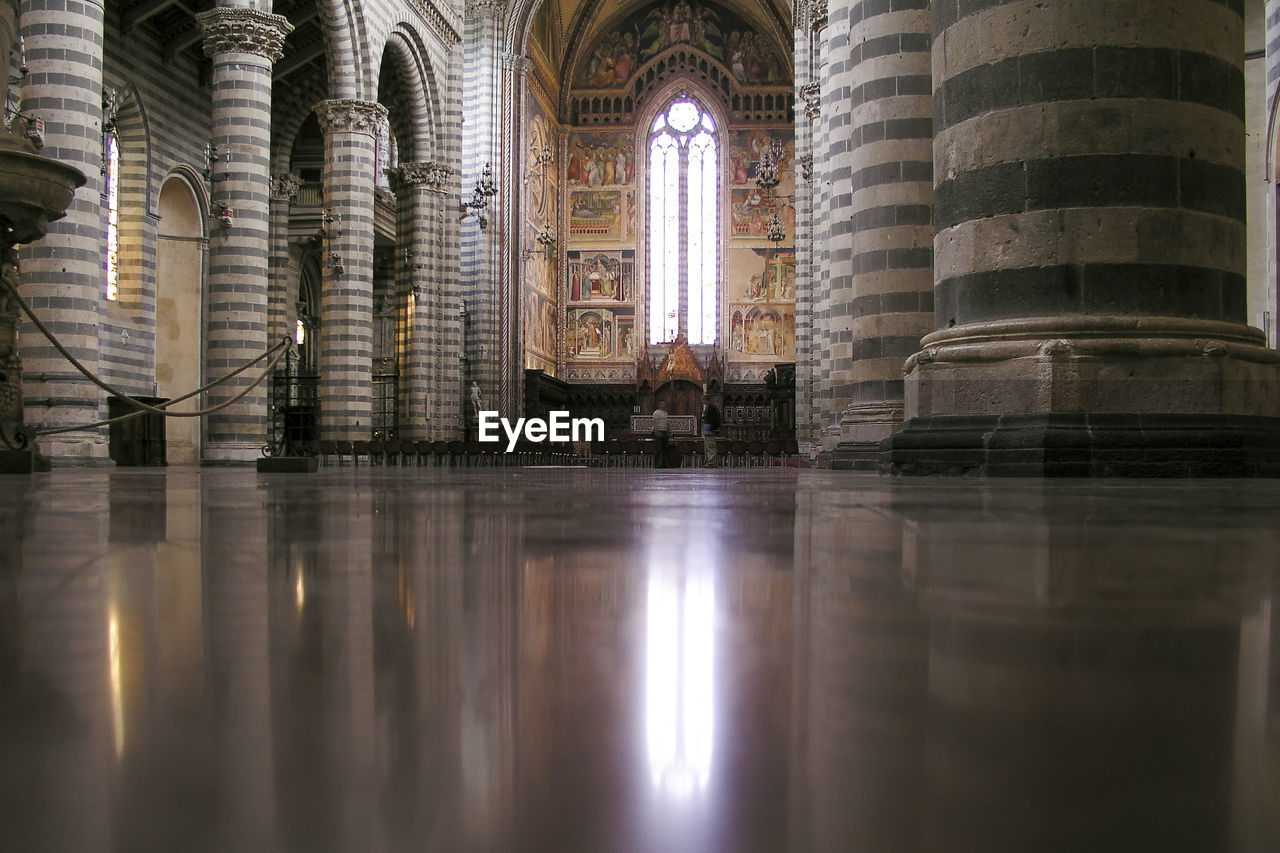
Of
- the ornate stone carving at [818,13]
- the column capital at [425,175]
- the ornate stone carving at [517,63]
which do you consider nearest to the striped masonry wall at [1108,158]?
the ornate stone carving at [818,13]

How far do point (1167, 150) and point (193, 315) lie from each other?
23.0 meters

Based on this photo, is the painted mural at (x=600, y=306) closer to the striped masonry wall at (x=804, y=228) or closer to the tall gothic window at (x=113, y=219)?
the striped masonry wall at (x=804, y=228)

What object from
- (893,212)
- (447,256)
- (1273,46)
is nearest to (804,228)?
(447,256)

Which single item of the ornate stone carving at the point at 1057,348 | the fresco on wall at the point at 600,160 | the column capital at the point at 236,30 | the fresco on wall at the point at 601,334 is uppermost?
the fresco on wall at the point at 600,160

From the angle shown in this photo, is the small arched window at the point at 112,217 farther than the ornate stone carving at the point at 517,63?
No

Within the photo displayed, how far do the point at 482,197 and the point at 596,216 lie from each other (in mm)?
12068

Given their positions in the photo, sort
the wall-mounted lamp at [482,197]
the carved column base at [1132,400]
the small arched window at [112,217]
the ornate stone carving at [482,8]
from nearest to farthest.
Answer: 1. the carved column base at [1132,400]
2. the small arched window at [112,217]
3. the wall-mounted lamp at [482,197]
4. the ornate stone carving at [482,8]

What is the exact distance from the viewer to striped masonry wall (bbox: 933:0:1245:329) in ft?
17.5

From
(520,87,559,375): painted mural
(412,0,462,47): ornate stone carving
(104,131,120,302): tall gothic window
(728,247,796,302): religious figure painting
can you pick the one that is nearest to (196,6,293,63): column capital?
(104,131,120,302): tall gothic window

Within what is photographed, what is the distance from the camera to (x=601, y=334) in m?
38.7

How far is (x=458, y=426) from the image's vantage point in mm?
27188

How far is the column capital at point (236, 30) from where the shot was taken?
17.4 meters

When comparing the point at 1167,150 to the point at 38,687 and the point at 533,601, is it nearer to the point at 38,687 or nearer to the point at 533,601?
the point at 533,601

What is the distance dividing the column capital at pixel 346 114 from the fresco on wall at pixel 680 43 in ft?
62.3
